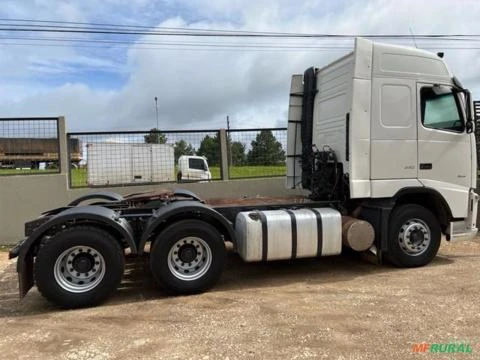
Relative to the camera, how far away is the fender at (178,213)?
624 cm

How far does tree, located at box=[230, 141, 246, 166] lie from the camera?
11852mm

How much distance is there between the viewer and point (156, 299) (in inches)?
247

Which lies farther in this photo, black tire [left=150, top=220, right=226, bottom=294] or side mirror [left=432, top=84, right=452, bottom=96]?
side mirror [left=432, top=84, right=452, bottom=96]

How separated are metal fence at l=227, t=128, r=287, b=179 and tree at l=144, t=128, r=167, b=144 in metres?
1.54

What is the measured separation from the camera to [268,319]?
17.5 ft

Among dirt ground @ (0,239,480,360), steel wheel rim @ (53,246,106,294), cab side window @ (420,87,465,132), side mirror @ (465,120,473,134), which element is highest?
cab side window @ (420,87,465,132)

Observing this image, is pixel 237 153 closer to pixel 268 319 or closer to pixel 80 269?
pixel 80 269

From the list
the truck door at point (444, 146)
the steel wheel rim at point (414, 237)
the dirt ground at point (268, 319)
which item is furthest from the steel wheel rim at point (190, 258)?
the truck door at point (444, 146)

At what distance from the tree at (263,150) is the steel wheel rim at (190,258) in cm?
566

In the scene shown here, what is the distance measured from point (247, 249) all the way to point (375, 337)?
2399mm

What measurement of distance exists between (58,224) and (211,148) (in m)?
6.20

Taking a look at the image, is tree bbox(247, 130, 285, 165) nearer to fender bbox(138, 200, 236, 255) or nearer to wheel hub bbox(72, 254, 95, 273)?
fender bbox(138, 200, 236, 255)

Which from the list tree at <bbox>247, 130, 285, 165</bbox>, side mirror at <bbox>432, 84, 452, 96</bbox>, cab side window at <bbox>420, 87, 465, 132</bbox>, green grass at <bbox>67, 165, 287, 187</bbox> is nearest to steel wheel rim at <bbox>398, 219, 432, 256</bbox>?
cab side window at <bbox>420, 87, 465, 132</bbox>

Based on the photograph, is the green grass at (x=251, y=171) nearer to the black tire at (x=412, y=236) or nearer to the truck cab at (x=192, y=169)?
the truck cab at (x=192, y=169)
